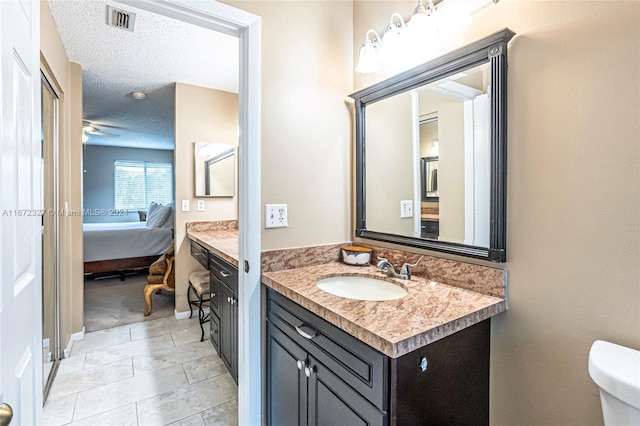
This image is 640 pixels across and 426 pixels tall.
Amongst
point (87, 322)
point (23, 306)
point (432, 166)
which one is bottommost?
point (87, 322)

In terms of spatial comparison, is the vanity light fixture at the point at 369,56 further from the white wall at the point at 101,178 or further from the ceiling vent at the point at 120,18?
the white wall at the point at 101,178

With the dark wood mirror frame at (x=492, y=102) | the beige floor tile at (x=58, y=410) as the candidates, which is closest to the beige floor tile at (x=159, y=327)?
the beige floor tile at (x=58, y=410)

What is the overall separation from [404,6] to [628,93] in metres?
0.96

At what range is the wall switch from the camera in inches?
58.0

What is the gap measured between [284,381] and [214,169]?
8.44 feet

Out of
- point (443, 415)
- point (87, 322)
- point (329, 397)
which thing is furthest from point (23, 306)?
point (87, 322)

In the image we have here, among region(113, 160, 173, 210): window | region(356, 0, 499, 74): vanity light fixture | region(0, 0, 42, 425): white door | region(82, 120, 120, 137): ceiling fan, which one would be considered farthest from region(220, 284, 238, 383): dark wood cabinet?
region(113, 160, 173, 210): window

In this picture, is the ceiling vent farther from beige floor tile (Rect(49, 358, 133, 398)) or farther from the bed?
the bed

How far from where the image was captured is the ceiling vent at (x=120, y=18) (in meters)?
1.93

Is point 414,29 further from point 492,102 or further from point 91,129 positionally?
point 91,129

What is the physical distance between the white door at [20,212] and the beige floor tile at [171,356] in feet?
4.77

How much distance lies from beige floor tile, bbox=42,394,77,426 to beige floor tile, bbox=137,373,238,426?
1.18 feet

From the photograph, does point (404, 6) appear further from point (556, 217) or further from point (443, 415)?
point (443, 415)

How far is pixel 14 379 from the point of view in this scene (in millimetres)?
722
